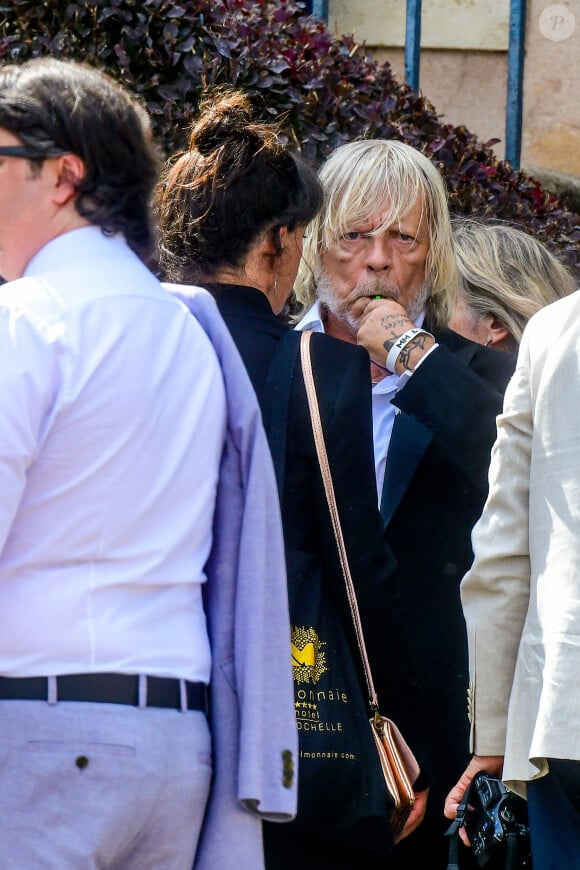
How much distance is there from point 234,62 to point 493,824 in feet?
8.84

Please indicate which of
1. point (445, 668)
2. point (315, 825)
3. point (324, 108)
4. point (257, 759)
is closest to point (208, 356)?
point (257, 759)

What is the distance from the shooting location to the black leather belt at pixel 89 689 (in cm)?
195

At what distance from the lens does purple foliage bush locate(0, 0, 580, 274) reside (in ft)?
14.4

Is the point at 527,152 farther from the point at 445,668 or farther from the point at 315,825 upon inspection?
the point at 315,825

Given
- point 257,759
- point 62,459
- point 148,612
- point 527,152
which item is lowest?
point 527,152

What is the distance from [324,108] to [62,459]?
2.97 m

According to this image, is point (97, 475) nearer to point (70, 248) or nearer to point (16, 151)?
point (70, 248)

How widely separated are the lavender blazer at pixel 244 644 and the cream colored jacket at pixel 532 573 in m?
0.53

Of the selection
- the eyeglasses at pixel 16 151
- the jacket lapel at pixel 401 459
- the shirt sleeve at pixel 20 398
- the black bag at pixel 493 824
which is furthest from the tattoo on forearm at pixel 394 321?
the shirt sleeve at pixel 20 398

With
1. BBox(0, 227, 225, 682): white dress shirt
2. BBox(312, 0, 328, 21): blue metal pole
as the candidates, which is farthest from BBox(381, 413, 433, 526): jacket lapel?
BBox(312, 0, 328, 21): blue metal pole

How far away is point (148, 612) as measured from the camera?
2029mm

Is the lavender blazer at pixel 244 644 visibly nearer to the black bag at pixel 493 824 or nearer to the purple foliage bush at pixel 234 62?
the black bag at pixel 493 824

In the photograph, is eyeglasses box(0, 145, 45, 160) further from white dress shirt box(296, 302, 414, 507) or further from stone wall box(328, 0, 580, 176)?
stone wall box(328, 0, 580, 176)

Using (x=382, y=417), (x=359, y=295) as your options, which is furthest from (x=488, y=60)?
(x=382, y=417)
